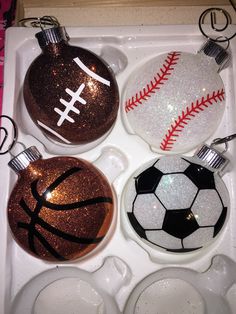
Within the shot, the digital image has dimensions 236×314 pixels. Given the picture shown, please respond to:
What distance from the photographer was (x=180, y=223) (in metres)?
0.72

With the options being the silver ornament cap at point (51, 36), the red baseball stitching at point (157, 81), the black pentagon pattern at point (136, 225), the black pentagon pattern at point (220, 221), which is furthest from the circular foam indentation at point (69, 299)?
the silver ornament cap at point (51, 36)

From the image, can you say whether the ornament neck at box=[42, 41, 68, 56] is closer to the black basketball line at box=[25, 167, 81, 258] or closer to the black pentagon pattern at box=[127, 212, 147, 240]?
the black basketball line at box=[25, 167, 81, 258]

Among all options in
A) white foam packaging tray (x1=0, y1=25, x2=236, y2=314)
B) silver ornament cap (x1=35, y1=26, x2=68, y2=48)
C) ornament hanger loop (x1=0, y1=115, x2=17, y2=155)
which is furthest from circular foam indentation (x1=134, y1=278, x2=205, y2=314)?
silver ornament cap (x1=35, y1=26, x2=68, y2=48)

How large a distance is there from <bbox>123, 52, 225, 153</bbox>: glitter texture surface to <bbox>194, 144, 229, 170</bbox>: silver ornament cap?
0.04m

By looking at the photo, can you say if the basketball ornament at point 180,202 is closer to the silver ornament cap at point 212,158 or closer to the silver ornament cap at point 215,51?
the silver ornament cap at point 212,158

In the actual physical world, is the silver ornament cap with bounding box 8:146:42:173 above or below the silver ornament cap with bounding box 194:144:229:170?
below

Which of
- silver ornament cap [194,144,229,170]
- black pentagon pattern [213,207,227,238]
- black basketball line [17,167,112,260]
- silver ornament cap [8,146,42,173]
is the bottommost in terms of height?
black basketball line [17,167,112,260]

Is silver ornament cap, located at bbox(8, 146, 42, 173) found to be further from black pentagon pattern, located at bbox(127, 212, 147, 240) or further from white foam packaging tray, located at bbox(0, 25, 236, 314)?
black pentagon pattern, located at bbox(127, 212, 147, 240)

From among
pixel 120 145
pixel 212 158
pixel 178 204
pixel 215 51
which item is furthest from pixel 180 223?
pixel 215 51

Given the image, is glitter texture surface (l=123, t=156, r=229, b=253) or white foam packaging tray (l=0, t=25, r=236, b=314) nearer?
glitter texture surface (l=123, t=156, r=229, b=253)

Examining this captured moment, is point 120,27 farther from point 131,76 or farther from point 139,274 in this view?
point 139,274

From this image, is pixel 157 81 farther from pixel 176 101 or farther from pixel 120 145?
pixel 120 145

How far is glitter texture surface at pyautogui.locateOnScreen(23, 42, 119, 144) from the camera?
76 centimetres

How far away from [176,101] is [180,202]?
0.20 meters
